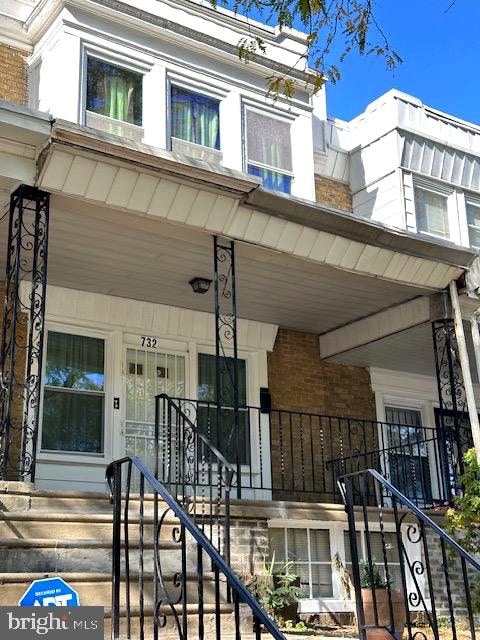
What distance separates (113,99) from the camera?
9.06 meters

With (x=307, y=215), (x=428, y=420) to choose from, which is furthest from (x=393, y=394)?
(x=307, y=215)

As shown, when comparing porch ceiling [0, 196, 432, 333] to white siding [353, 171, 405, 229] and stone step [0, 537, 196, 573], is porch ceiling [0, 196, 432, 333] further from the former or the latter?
stone step [0, 537, 196, 573]

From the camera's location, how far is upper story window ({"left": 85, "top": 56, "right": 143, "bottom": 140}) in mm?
8859

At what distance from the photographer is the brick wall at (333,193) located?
1212cm

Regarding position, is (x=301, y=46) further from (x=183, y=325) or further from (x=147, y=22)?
(x=183, y=325)

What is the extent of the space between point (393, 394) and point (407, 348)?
131 cm

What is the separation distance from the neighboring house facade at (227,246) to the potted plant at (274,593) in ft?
0.75

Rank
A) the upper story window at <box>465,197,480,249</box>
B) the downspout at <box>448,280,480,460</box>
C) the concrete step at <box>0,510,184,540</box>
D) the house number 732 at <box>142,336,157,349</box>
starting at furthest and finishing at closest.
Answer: the upper story window at <box>465,197,480,249</box> < the house number 732 at <box>142,336,157,349</box> < the downspout at <box>448,280,480,460</box> < the concrete step at <box>0,510,184,540</box>

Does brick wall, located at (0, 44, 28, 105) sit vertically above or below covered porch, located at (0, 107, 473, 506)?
above

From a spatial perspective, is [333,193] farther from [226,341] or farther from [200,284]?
[200,284]

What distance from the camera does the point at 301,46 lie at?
38.1ft

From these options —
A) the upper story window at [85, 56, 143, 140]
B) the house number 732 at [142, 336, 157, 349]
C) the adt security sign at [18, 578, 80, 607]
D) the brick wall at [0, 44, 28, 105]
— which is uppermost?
the brick wall at [0, 44, 28, 105]

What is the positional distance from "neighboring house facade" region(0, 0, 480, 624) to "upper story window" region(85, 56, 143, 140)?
26 mm

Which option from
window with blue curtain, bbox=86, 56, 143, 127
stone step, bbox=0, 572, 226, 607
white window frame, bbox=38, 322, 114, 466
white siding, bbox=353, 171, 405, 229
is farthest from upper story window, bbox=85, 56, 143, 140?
stone step, bbox=0, 572, 226, 607
